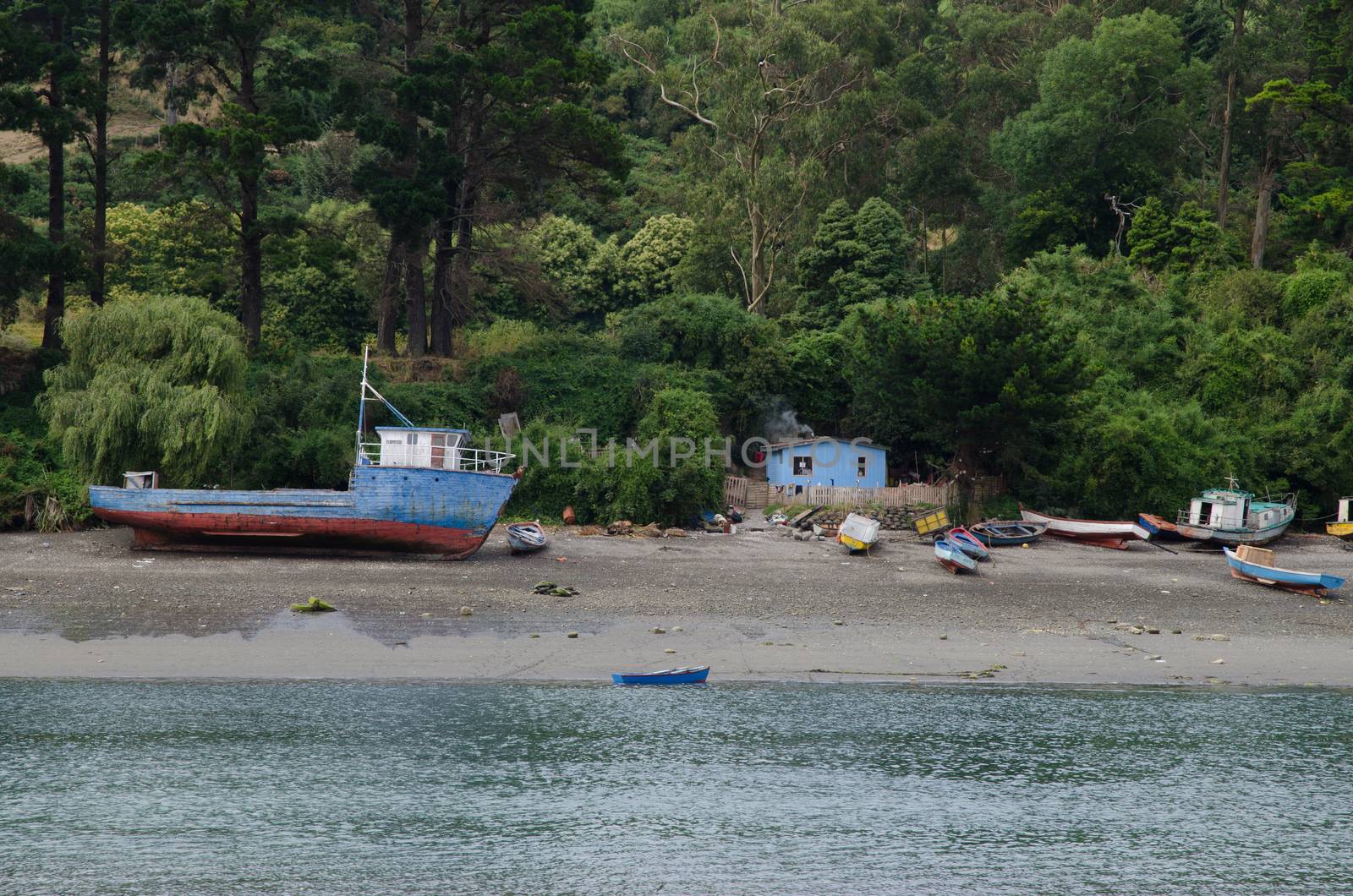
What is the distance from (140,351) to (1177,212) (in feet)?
160

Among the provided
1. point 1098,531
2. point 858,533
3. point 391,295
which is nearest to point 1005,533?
point 1098,531

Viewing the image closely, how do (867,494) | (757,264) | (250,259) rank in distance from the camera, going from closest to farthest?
1. (867,494)
2. (250,259)
3. (757,264)

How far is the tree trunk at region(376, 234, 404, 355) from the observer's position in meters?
47.0

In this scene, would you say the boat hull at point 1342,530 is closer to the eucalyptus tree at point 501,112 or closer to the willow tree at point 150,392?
the eucalyptus tree at point 501,112

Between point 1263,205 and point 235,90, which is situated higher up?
point 1263,205

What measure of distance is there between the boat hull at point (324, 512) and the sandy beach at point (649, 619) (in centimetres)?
68

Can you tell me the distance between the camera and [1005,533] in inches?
1529

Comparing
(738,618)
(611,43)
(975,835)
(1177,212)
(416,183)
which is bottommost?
(975,835)

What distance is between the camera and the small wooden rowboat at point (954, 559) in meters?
33.9

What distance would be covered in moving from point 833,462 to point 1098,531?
10.5 m

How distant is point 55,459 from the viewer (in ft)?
124

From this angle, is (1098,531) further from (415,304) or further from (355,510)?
(415,304)

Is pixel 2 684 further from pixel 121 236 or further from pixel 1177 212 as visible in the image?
pixel 1177 212

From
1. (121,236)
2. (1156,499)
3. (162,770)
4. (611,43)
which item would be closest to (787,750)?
(162,770)
